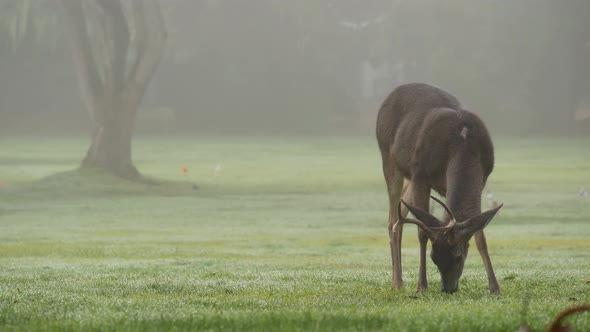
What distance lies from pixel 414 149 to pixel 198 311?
3.69m

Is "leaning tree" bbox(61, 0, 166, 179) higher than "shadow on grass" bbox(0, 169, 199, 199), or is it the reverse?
"leaning tree" bbox(61, 0, 166, 179)

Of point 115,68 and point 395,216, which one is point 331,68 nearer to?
point 115,68

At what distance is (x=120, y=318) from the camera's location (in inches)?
306

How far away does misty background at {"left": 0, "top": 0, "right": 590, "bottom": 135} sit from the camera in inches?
3420

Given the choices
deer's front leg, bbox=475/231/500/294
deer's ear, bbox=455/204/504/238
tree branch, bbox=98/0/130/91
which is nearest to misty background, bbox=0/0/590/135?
tree branch, bbox=98/0/130/91

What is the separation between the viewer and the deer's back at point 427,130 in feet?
35.1

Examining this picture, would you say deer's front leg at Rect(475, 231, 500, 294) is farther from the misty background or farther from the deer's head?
the misty background

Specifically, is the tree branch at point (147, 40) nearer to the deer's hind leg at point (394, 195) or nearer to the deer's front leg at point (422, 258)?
the deer's hind leg at point (394, 195)

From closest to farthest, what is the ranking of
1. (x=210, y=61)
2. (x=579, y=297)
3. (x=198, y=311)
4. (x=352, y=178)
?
(x=198, y=311), (x=579, y=297), (x=352, y=178), (x=210, y=61)

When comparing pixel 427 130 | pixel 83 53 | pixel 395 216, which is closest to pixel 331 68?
pixel 83 53

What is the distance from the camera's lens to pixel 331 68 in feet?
313

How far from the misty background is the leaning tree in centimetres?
3749

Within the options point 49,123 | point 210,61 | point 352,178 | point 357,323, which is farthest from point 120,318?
point 210,61

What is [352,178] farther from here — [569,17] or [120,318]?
[569,17]
